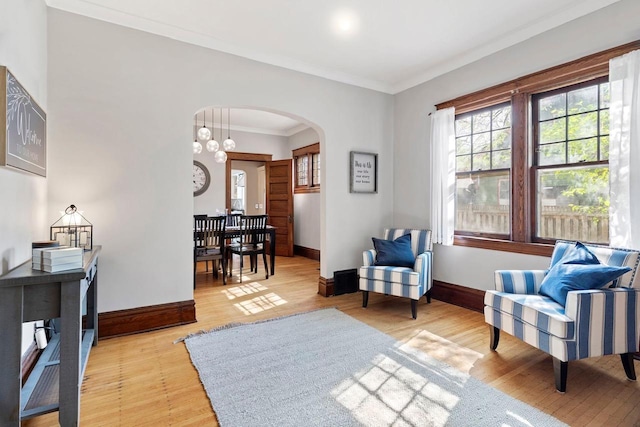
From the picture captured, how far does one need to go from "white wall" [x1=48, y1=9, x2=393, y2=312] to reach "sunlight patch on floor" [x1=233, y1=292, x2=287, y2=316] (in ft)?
2.38

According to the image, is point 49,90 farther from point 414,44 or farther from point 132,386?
point 414,44

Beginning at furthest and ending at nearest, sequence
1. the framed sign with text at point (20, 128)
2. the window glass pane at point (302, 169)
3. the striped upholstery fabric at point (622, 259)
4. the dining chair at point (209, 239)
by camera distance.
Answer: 1. the window glass pane at point (302, 169)
2. the dining chair at point (209, 239)
3. the striped upholstery fabric at point (622, 259)
4. the framed sign with text at point (20, 128)

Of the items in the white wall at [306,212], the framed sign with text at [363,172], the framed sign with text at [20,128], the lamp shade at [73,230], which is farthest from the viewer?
the white wall at [306,212]

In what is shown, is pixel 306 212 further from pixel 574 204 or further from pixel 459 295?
pixel 574 204

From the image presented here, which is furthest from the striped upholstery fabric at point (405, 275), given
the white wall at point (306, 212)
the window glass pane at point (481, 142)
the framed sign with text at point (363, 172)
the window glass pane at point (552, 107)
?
the white wall at point (306, 212)

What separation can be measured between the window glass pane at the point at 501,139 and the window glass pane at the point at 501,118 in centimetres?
6

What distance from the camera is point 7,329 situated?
1533 millimetres

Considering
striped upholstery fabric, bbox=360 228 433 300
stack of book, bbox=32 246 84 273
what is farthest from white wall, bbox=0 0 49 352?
striped upholstery fabric, bbox=360 228 433 300

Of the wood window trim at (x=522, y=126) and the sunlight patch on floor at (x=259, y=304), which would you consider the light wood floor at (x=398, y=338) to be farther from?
the wood window trim at (x=522, y=126)

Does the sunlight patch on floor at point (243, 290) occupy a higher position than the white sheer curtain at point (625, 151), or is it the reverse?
the white sheer curtain at point (625, 151)

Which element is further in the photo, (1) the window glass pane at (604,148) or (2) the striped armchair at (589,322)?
(1) the window glass pane at (604,148)

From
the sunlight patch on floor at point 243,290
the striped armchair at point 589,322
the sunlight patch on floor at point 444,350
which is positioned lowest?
the sunlight patch on floor at point 444,350

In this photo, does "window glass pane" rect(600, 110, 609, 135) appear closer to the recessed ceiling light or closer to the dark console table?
the recessed ceiling light

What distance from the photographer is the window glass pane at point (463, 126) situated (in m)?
3.80
